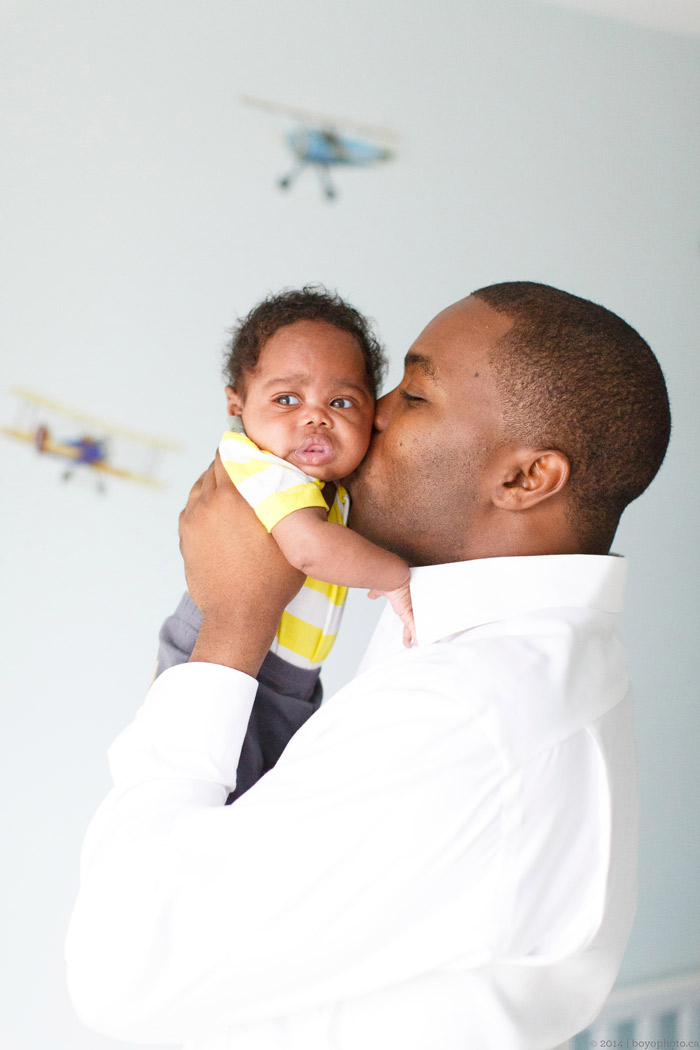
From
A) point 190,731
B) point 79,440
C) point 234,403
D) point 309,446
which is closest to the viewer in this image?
point 190,731

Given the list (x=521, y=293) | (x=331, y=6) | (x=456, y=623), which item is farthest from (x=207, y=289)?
(x=456, y=623)

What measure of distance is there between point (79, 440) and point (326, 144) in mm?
877

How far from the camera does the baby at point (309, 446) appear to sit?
1102 mm

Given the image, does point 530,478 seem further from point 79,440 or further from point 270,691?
point 79,440

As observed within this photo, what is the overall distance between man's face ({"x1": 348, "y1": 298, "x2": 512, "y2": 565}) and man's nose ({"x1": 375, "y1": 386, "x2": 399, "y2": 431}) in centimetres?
1

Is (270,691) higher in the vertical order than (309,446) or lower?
lower

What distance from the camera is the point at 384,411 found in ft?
4.03

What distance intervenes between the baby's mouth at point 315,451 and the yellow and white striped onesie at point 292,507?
0.8 inches

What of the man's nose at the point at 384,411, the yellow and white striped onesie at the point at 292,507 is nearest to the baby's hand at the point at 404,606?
the yellow and white striped onesie at the point at 292,507

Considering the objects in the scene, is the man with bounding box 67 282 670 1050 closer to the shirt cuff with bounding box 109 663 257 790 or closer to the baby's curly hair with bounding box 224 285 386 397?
the shirt cuff with bounding box 109 663 257 790

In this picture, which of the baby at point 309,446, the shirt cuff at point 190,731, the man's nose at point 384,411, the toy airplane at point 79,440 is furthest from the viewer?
the toy airplane at point 79,440

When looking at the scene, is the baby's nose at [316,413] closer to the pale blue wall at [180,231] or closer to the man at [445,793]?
the man at [445,793]

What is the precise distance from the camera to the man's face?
3.44 feet

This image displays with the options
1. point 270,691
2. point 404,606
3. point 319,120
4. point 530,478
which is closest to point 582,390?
point 530,478
